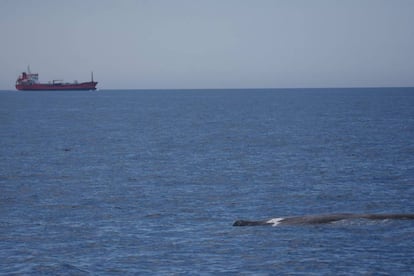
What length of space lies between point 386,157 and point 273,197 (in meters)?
20.8

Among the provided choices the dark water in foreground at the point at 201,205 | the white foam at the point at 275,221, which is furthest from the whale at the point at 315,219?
the dark water in foreground at the point at 201,205

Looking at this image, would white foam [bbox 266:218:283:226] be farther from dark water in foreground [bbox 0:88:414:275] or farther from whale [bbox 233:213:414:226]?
dark water in foreground [bbox 0:88:414:275]

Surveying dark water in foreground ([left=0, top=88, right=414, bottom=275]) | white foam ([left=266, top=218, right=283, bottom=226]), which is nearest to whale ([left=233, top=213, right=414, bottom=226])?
white foam ([left=266, top=218, right=283, bottom=226])

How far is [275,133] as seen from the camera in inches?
3354

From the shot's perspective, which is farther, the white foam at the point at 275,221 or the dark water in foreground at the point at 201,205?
the white foam at the point at 275,221

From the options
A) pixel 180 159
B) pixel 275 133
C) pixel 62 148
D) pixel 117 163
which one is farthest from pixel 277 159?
pixel 275 133

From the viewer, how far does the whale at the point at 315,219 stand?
99.3ft

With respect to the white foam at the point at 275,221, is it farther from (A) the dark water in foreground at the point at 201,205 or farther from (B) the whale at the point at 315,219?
(A) the dark water in foreground at the point at 201,205

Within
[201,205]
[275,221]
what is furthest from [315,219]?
[201,205]

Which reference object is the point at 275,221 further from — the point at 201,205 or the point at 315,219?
the point at 201,205

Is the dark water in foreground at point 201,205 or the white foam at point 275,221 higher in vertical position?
the white foam at point 275,221

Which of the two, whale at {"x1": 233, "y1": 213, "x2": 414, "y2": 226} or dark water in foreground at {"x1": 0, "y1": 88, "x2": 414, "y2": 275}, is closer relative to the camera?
dark water in foreground at {"x1": 0, "y1": 88, "x2": 414, "y2": 275}

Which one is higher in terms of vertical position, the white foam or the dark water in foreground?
the white foam

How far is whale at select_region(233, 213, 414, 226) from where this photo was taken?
30.3m
